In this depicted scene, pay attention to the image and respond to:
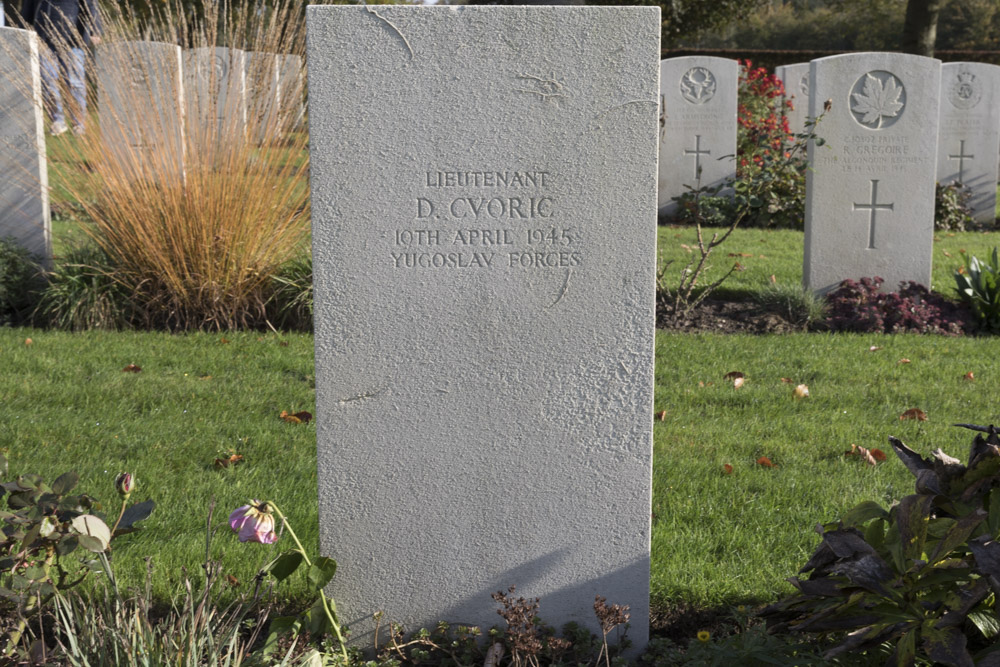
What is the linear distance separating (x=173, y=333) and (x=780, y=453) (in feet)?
11.7

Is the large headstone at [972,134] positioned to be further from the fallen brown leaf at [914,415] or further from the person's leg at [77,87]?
the person's leg at [77,87]

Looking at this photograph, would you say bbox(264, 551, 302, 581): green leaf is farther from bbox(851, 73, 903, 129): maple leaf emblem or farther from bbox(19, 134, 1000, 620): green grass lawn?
bbox(851, 73, 903, 129): maple leaf emblem

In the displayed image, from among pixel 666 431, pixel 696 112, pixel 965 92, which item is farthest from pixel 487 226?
pixel 965 92

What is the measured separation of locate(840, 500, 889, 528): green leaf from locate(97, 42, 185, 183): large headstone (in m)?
4.24

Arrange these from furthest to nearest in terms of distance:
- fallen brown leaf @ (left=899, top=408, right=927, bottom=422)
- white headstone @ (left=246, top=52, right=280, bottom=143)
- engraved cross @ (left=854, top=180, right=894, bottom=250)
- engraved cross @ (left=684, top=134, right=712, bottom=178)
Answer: engraved cross @ (left=684, top=134, right=712, bottom=178)
engraved cross @ (left=854, top=180, right=894, bottom=250)
white headstone @ (left=246, top=52, right=280, bottom=143)
fallen brown leaf @ (left=899, top=408, right=927, bottom=422)

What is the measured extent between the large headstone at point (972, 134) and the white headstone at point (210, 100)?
927cm

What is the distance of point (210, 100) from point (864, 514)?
14.1 feet

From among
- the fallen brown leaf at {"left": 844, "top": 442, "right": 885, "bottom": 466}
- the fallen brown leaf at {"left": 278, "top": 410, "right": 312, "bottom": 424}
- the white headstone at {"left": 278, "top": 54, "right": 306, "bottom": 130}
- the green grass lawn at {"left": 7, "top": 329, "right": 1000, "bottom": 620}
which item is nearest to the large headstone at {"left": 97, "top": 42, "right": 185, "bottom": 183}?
the white headstone at {"left": 278, "top": 54, "right": 306, "bottom": 130}

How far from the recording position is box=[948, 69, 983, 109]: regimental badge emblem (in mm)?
11492

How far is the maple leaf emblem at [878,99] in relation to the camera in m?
6.49

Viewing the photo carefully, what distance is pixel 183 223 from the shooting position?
535 cm

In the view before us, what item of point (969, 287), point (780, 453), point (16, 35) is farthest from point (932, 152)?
point (16, 35)

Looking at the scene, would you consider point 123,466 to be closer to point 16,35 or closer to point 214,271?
point 214,271

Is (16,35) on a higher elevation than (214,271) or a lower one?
higher
